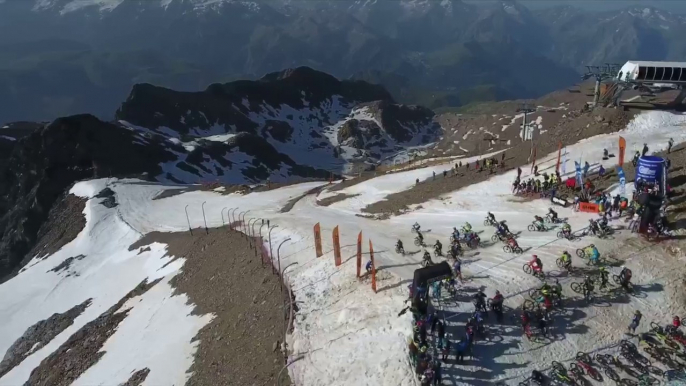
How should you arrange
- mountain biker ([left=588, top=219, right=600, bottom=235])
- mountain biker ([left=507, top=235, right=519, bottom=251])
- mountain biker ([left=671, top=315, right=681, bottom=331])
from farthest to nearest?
mountain biker ([left=588, top=219, right=600, bottom=235])
mountain biker ([left=507, top=235, right=519, bottom=251])
mountain biker ([left=671, top=315, right=681, bottom=331])

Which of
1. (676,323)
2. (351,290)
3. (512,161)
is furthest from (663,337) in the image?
(512,161)

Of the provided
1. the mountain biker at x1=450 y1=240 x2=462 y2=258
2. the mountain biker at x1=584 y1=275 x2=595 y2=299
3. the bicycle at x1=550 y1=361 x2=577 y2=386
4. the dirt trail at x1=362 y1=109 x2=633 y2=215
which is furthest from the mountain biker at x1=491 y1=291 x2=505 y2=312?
the dirt trail at x1=362 y1=109 x2=633 y2=215

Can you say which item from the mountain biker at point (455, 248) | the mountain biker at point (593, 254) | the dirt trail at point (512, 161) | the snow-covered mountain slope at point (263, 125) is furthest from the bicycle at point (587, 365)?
the snow-covered mountain slope at point (263, 125)

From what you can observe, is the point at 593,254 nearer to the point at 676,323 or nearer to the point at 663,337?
the point at 676,323

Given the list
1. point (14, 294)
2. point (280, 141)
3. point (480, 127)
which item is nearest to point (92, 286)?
point (14, 294)

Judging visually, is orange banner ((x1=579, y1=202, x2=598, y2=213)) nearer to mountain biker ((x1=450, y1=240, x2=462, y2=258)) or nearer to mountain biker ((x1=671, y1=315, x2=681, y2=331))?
mountain biker ((x1=450, y1=240, x2=462, y2=258))
